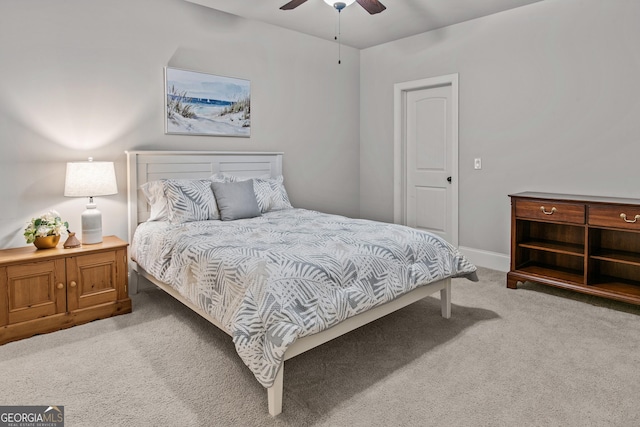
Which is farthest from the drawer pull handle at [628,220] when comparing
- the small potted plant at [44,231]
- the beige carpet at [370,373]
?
the small potted plant at [44,231]

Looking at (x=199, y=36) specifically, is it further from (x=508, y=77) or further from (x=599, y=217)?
(x=599, y=217)

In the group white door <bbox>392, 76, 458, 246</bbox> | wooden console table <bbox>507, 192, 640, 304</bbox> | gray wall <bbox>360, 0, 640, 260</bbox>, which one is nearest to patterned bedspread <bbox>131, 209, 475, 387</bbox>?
wooden console table <bbox>507, 192, 640, 304</bbox>

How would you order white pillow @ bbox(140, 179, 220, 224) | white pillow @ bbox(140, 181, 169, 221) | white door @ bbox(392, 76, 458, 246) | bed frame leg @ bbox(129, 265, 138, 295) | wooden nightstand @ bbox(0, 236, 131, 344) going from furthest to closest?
white door @ bbox(392, 76, 458, 246) → bed frame leg @ bbox(129, 265, 138, 295) → white pillow @ bbox(140, 181, 169, 221) → white pillow @ bbox(140, 179, 220, 224) → wooden nightstand @ bbox(0, 236, 131, 344)

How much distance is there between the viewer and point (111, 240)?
3270mm

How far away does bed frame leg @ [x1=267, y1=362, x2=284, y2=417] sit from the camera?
191 cm

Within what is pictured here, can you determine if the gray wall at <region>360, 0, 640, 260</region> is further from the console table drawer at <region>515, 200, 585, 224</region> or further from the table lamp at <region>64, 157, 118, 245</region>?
the table lamp at <region>64, 157, 118, 245</region>

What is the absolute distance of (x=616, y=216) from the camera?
3125 mm

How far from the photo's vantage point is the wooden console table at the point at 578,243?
3162 mm

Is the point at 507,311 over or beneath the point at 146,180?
beneath

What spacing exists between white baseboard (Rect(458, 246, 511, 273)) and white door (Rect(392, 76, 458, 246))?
0.21 meters

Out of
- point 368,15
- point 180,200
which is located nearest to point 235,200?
point 180,200

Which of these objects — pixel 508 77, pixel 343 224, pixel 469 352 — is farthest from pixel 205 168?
pixel 508 77

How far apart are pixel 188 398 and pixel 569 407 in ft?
5.85

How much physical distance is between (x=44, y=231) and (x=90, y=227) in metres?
0.29
